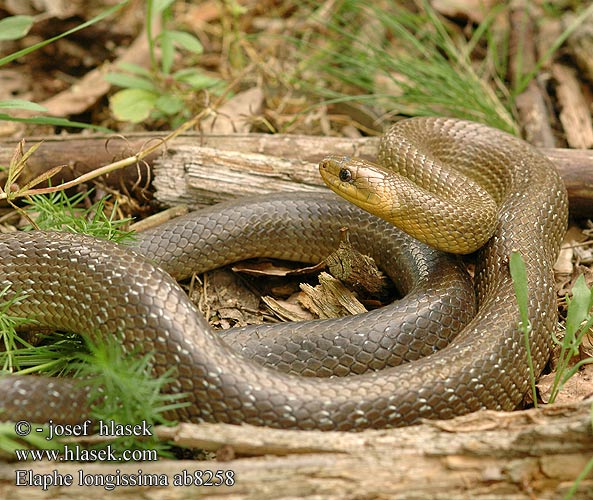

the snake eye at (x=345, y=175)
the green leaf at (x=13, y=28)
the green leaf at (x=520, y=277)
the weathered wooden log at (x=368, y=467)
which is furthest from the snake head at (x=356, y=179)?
the green leaf at (x=13, y=28)

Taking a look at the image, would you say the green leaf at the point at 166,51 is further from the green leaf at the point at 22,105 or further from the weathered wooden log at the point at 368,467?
the weathered wooden log at the point at 368,467

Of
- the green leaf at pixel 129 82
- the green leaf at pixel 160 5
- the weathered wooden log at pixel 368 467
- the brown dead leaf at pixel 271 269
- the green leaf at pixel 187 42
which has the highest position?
the green leaf at pixel 160 5

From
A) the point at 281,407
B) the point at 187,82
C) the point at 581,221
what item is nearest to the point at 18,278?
the point at 281,407

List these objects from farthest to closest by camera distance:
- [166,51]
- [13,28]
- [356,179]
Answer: [166,51]
[13,28]
[356,179]

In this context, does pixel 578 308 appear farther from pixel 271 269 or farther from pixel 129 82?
pixel 129 82

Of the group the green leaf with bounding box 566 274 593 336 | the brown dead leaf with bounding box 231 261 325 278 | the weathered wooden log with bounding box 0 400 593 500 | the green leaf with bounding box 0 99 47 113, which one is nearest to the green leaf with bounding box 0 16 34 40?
the green leaf with bounding box 0 99 47 113

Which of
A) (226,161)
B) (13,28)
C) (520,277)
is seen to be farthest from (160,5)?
(520,277)
